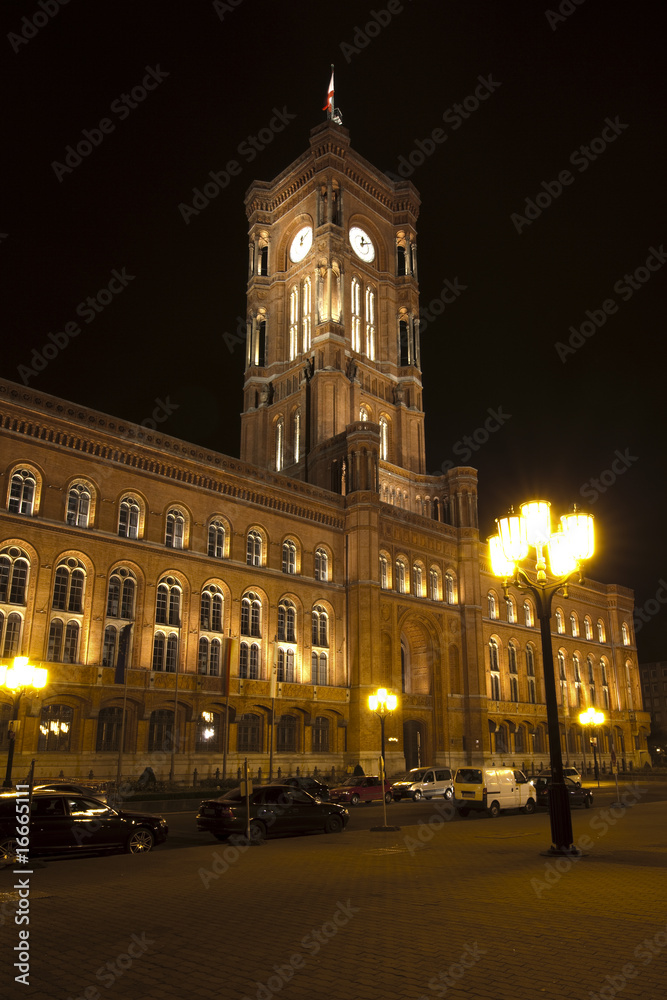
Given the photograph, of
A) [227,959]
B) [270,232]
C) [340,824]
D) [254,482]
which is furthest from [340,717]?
[270,232]

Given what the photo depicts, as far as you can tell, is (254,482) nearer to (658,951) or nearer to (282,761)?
(282,761)

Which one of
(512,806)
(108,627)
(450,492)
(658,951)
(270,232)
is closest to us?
(658,951)

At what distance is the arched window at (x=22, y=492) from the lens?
3394 centimetres

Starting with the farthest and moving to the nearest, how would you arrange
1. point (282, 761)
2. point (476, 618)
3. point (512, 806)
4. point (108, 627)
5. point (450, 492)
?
point (450, 492) < point (476, 618) < point (282, 761) < point (108, 627) < point (512, 806)

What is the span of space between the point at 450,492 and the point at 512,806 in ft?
113

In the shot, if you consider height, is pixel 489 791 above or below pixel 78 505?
below

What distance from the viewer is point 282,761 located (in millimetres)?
41750

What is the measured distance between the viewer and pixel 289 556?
151 ft

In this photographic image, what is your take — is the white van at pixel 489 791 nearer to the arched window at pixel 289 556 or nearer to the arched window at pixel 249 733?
the arched window at pixel 249 733

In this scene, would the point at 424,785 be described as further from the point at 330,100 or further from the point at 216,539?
the point at 330,100

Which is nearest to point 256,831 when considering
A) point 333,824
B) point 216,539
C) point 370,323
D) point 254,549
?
point 333,824

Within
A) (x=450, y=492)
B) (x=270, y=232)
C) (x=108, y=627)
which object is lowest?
(x=108, y=627)

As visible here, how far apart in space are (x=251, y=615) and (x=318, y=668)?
20.3 feet

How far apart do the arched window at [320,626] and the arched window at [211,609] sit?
741 centimetres
